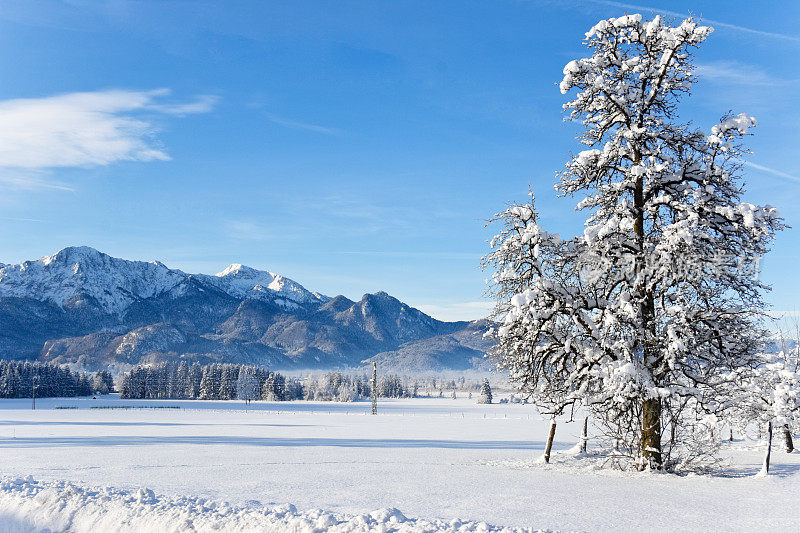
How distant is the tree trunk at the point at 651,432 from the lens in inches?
690

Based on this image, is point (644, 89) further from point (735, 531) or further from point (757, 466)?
point (757, 466)

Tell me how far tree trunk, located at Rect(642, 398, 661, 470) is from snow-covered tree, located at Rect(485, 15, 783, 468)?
0.12 ft

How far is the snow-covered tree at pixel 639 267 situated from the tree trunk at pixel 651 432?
38mm

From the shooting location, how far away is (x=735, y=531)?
1139 cm

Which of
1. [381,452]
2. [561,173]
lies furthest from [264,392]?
[561,173]

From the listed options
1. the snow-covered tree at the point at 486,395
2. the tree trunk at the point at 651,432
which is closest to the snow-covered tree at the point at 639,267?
the tree trunk at the point at 651,432

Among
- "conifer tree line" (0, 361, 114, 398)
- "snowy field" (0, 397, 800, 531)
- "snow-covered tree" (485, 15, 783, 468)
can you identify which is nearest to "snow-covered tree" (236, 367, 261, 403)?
"conifer tree line" (0, 361, 114, 398)

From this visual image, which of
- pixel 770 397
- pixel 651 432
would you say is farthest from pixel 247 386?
pixel 651 432

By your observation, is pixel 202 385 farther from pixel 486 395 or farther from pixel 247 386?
pixel 486 395

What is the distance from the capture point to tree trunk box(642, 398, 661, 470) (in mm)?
17516

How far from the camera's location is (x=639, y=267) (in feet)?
56.0

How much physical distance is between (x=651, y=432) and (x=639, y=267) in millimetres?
5007

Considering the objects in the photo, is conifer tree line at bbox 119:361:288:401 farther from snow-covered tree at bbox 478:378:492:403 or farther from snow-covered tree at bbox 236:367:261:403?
snow-covered tree at bbox 478:378:492:403

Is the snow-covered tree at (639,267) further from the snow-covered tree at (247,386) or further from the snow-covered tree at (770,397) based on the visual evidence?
the snow-covered tree at (247,386)
